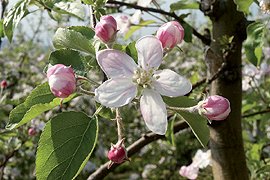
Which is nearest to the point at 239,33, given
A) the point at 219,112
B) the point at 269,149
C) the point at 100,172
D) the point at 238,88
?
the point at 238,88

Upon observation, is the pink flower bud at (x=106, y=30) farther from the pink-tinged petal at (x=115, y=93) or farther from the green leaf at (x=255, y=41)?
the green leaf at (x=255, y=41)

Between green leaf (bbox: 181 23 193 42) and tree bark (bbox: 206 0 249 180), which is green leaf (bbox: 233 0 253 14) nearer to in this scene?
tree bark (bbox: 206 0 249 180)

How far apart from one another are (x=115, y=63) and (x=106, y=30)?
57mm

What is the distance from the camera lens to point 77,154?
0.88m

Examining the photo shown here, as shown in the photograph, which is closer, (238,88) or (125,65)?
(125,65)

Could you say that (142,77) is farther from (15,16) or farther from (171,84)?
(15,16)

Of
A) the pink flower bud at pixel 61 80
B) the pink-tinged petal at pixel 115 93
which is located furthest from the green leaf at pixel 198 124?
the pink flower bud at pixel 61 80

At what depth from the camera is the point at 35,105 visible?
0.93 meters

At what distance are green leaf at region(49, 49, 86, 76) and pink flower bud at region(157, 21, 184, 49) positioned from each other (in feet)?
0.47

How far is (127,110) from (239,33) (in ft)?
14.3

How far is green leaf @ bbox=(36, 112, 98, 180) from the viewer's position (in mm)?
865

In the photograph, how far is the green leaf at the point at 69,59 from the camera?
0.95 m

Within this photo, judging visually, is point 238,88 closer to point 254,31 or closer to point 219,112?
point 254,31

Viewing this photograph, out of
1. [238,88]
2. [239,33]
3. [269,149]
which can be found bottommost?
[269,149]
